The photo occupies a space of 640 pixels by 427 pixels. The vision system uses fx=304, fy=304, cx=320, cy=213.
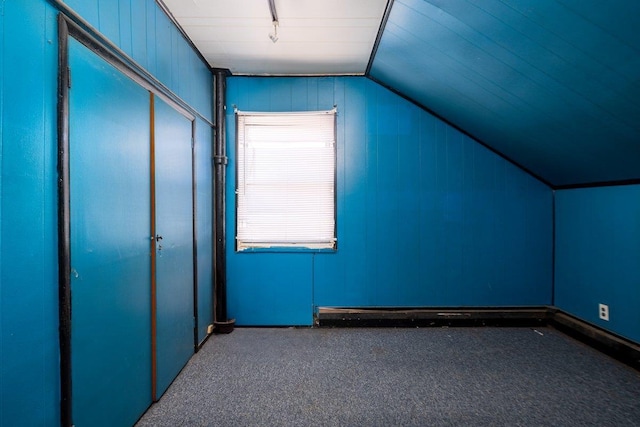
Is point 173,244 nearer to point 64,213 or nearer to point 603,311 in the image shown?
point 64,213

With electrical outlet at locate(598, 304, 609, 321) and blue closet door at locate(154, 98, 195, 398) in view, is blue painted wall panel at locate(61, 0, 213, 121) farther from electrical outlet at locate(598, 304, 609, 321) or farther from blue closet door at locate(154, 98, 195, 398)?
electrical outlet at locate(598, 304, 609, 321)

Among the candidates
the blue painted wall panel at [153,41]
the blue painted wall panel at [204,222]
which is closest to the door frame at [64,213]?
the blue painted wall panel at [153,41]

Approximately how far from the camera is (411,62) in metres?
2.47

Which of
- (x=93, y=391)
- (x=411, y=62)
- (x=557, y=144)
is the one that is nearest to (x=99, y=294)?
(x=93, y=391)

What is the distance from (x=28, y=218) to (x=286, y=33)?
6.79 ft

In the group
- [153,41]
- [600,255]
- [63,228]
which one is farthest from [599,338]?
[153,41]

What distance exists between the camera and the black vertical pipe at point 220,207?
2.91 meters

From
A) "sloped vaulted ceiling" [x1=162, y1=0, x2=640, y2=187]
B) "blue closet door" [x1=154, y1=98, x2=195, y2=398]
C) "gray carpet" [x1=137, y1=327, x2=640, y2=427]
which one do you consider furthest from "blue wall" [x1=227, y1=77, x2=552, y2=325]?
"blue closet door" [x1=154, y1=98, x2=195, y2=398]

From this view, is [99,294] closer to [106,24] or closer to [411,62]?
[106,24]

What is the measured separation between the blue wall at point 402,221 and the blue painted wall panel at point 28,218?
1.94 metres

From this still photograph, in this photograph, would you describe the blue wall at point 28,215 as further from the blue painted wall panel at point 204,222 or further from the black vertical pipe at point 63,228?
the blue painted wall panel at point 204,222

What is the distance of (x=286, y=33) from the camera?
2.36 meters

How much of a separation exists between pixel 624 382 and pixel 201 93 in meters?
3.83

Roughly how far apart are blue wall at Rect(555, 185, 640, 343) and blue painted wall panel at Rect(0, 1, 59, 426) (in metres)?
3.54
